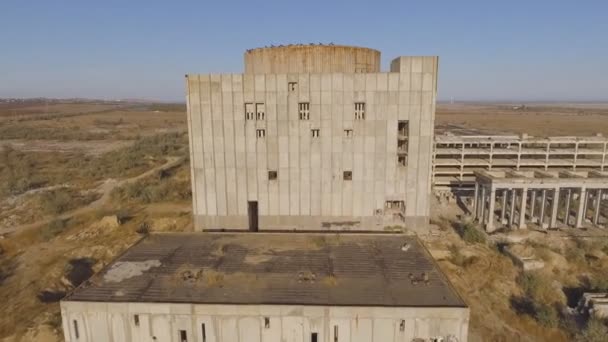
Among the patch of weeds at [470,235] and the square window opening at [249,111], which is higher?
the square window opening at [249,111]

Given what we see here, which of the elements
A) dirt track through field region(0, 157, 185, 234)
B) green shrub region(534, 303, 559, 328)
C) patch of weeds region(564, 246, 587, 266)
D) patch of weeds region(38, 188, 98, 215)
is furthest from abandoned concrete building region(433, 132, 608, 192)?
patch of weeds region(38, 188, 98, 215)

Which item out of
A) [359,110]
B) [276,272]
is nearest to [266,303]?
[276,272]

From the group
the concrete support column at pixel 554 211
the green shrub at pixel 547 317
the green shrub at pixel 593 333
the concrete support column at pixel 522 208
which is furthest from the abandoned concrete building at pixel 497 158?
the green shrub at pixel 593 333

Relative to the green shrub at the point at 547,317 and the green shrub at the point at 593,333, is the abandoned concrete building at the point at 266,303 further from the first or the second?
the green shrub at the point at 593,333

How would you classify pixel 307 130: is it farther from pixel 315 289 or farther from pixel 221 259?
pixel 315 289

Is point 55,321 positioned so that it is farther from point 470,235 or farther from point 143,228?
point 470,235

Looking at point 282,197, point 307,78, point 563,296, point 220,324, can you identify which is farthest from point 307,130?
point 563,296
